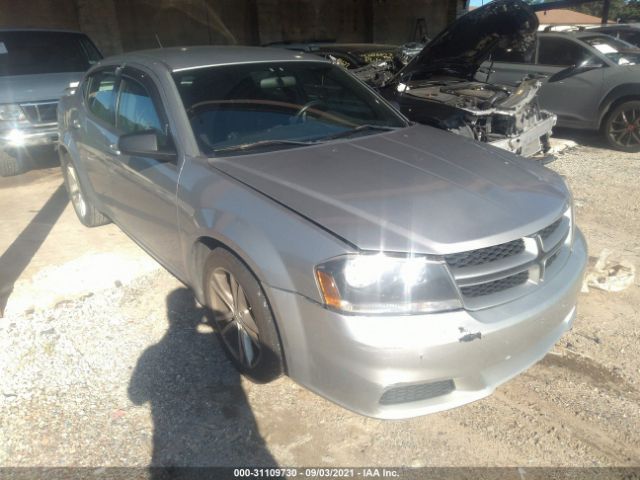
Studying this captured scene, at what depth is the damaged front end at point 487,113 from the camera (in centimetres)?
564

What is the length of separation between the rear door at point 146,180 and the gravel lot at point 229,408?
1.75 ft

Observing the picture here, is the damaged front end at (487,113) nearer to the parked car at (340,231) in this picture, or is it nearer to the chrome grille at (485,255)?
the parked car at (340,231)

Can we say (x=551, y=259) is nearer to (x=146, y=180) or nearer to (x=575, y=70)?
(x=146, y=180)

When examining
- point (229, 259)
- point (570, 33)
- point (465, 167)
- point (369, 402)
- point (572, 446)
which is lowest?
point (572, 446)

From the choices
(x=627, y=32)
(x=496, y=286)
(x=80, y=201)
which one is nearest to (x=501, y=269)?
(x=496, y=286)

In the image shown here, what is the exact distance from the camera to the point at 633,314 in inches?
132

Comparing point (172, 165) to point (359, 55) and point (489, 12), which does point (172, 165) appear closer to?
point (489, 12)

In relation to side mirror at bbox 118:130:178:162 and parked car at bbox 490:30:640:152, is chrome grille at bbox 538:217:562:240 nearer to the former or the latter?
side mirror at bbox 118:130:178:162

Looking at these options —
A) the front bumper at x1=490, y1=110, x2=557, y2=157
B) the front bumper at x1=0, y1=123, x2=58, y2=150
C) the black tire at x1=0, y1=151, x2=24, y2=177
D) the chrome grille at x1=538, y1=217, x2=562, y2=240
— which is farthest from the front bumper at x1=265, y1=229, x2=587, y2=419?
the black tire at x1=0, y1=151, x2=24, y2=177

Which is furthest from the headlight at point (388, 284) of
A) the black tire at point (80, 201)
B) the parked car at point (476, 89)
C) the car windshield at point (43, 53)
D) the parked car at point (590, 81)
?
the car windshield at point (43, 53)

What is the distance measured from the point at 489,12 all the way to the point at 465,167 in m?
3.14

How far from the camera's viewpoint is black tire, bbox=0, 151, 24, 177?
20.7 feet

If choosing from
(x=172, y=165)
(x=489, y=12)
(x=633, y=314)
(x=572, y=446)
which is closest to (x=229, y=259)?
(x=172, y=165)

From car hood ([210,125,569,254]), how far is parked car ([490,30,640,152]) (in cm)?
465
